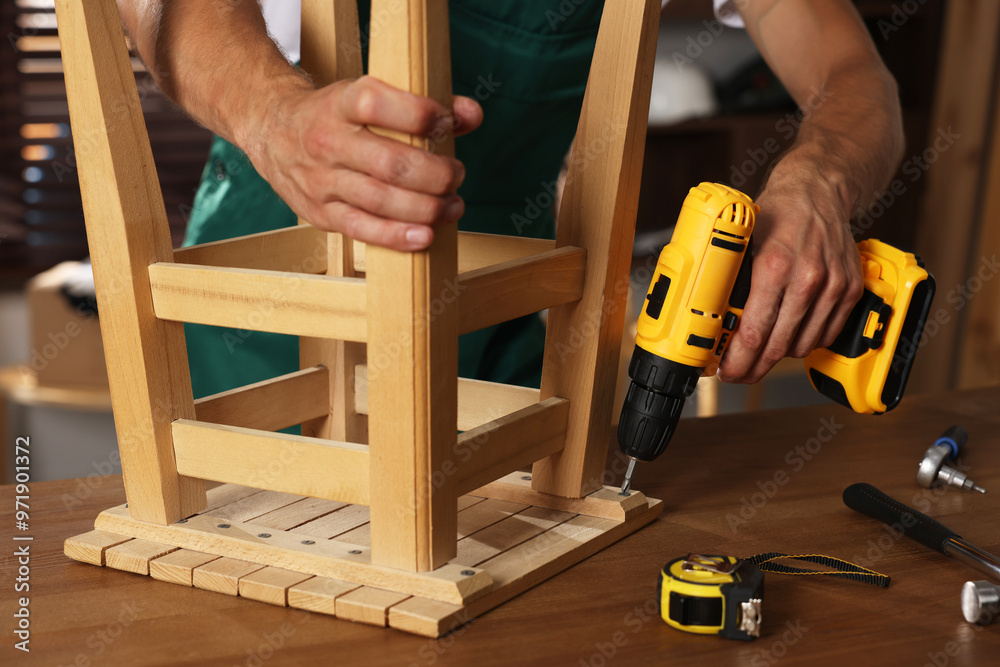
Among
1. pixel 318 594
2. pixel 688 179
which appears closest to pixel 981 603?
pixel 318 594

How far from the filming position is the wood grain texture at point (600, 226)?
80 cm

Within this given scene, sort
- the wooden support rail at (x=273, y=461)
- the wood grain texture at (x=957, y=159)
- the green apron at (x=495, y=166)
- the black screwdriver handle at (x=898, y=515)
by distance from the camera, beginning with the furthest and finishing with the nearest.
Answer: the wood grain texture at (x=957, y=159) → the green apron at (x=495, y=166) → the black screwdriver handle at (x=898, y=515) → the wooden support rail at (x=273, y=461)

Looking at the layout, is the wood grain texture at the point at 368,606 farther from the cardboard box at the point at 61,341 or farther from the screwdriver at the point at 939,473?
the cardboard box at the point at 61,341

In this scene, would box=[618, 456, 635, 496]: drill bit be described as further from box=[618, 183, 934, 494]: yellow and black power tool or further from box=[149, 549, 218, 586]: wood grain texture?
box=[149, 549, 218, 586]: wood grain texture

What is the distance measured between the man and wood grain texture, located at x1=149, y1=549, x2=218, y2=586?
29cm

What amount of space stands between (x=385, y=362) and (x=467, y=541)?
0.22m

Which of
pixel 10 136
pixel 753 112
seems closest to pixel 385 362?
pixel 10 136

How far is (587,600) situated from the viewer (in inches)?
28.2

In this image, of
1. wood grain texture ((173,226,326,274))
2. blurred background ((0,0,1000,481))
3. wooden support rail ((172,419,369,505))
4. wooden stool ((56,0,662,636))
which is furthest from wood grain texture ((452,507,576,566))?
blurred background ((0,0,1000,481))

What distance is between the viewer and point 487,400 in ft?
3.02

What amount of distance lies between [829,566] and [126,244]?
61 cm

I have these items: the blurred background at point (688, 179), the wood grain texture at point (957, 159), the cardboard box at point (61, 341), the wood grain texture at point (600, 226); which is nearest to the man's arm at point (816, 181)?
the wood grain texture at point (600, 226)

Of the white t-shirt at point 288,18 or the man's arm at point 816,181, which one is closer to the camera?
the man's arm at point 816,181

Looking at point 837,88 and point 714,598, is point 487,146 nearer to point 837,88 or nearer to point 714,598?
point 837,88
